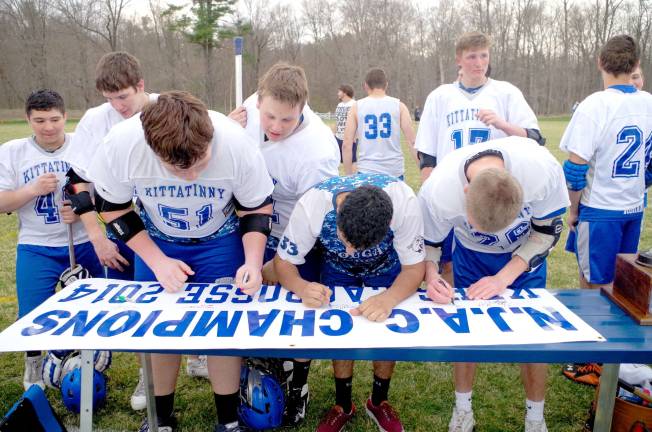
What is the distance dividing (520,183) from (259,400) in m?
1.51

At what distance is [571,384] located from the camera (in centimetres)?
305

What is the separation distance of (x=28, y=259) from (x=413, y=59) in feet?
170

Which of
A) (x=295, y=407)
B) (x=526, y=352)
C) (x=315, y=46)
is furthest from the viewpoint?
(x=315, y=46)

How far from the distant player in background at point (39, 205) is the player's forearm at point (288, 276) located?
1342mm

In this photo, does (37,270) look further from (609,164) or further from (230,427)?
(609,164)

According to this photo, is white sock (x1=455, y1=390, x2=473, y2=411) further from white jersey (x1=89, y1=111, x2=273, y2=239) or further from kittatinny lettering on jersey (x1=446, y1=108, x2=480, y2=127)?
kittatinny lettering on jersey (x1=446, y1=108, x2=480, y2=127)

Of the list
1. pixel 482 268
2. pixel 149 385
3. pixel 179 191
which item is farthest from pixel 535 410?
pixel 179 191

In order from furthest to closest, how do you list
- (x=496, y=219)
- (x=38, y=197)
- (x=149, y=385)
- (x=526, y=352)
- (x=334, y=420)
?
1. (x=38, y=197)
2. (x=334, y=420)
3. (x=149, y=385)
4. (x=496, y=219)
5. (x=526, y=352)

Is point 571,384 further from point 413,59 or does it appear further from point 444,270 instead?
point 413,59

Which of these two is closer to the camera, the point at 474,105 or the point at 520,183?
the point at 520,183

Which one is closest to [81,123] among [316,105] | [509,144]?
[509,144]

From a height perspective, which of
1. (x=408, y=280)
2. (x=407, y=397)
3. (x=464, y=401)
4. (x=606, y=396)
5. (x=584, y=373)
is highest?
(x=408, y=280)

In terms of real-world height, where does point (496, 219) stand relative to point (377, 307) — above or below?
above

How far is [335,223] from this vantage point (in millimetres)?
2193
